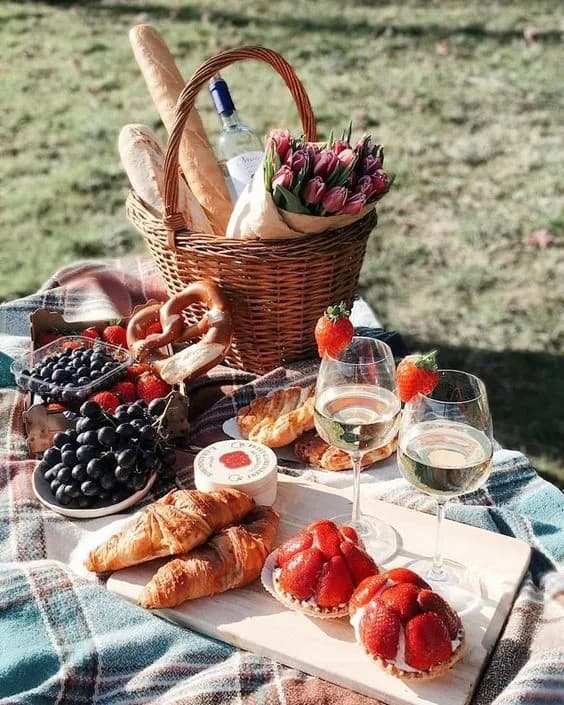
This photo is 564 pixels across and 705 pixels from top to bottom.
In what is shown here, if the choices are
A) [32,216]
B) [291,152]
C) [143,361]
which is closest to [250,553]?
[143,361]

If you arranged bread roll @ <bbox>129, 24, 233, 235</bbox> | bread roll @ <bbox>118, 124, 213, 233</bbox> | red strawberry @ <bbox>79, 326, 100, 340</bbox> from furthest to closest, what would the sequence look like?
bread roll @ <bbox>129, 24, 233, 235</bbox> < bread roll @ <bbox>118, 124, 213, 233</bbox> < red strawberry @ <bbox>79, 326, 100, 340</bbox>

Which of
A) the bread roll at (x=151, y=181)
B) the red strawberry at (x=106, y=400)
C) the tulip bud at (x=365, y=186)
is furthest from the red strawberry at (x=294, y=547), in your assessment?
the bread roll at (x=151, y=181)

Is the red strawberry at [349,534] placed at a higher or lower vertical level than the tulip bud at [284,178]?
lower

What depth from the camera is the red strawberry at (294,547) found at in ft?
5.31

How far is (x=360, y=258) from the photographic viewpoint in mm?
2580

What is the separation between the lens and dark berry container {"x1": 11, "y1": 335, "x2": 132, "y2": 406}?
2.13 meters

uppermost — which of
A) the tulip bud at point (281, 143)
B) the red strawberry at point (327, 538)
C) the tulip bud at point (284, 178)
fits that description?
the tulip bud at point (281, 143)

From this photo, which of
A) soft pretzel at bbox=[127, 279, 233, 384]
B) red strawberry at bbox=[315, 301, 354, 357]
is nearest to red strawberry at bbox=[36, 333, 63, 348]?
soft pretzel at bbox=[127, 279, 233, 384]

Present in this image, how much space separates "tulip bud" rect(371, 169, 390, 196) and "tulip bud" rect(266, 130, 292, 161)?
0.25m

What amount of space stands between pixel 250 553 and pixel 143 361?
802mm

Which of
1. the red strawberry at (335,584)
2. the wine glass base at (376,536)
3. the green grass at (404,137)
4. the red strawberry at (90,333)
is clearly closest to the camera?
the red strawberry at (335,584)

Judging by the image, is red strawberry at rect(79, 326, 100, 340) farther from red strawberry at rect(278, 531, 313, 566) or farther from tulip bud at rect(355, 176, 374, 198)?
red strawberry at rect(278, 531, 313, 566)

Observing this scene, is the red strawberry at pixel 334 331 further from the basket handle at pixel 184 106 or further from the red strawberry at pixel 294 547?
the basket handle at pixel 184 106

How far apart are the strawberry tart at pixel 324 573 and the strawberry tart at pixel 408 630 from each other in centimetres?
8
